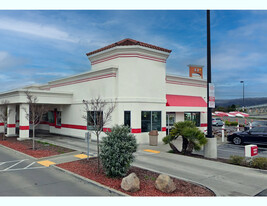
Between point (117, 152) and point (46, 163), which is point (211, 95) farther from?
point (46, 163)

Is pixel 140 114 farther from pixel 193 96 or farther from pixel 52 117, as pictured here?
pixel 52 117

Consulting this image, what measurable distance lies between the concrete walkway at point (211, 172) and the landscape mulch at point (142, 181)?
0.51 meters

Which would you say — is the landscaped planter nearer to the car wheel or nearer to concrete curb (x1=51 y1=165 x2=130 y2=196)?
the car wheel

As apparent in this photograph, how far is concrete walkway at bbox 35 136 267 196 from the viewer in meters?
7.21

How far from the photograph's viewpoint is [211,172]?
905cm

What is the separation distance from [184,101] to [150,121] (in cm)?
473

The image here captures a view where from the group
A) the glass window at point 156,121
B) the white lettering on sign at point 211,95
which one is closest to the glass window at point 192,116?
the glass window at point 156,121

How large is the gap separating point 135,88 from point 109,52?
3.59m

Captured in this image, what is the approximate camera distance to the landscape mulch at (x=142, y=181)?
6566 millimetres

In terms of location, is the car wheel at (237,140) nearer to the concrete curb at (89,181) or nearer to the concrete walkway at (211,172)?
the concrete walkway at (211,172)

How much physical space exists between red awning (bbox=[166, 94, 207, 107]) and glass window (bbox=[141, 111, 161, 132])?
1547mm

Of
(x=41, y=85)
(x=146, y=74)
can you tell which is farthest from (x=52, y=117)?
(x=146, y=74)

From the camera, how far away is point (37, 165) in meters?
10.1

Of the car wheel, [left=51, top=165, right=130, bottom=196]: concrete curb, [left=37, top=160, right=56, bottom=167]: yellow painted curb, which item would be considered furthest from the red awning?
[left=51, top=165, right=130, bottom=196]: concrete curb
